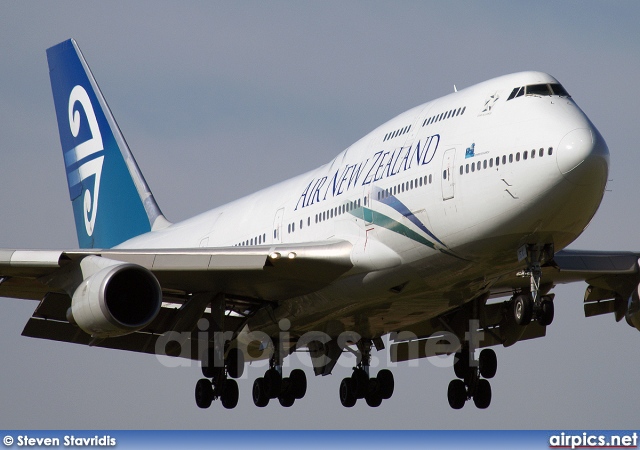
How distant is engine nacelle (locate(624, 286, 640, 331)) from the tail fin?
47.4 feet

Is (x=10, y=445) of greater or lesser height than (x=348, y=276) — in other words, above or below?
below

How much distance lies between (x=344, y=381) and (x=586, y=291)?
7026 millimetres

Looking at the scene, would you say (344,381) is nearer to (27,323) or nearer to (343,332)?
(343,332)

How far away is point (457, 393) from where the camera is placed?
32188mm

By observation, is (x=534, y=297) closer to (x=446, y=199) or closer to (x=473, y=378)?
(x=446, y=199)

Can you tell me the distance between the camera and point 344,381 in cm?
3366

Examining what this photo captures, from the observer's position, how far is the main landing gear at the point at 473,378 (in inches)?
1252

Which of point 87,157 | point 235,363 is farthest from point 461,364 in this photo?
point 87,157

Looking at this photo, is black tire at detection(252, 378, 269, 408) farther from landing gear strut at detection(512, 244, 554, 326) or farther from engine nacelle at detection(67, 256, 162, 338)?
landing gear strut at detection(512, 244, 554, 326)

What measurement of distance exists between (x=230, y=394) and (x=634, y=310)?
35.6ft

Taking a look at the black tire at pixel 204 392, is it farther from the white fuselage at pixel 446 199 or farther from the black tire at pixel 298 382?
Result: the white fuselage at pixel 446 199

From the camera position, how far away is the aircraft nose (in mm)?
22531

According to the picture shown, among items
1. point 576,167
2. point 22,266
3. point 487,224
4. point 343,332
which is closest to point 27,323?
point 22,266

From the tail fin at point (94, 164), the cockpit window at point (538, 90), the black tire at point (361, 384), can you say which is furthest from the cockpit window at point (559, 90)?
the tail fin at point (94, 164)
